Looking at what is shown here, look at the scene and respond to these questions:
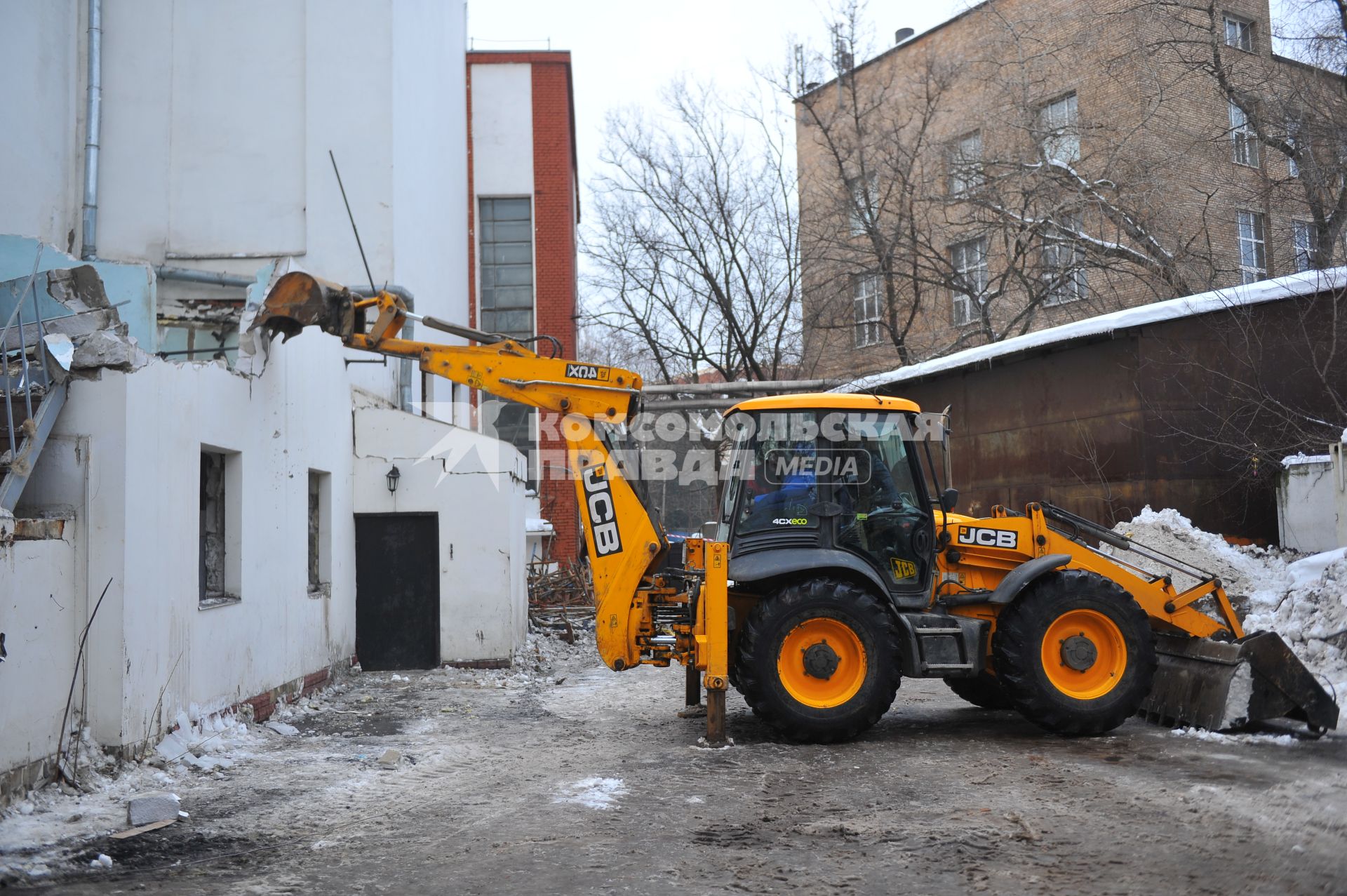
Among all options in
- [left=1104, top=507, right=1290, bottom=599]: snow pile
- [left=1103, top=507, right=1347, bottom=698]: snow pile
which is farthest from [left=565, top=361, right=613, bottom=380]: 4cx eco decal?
[left=1103, top=507, right=1347, bottom=698]: snow pile

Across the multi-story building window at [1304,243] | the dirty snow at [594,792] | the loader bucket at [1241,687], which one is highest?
the multi-story building window at [1304,243]

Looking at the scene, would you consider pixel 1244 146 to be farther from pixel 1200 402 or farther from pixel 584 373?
pixel 584 373

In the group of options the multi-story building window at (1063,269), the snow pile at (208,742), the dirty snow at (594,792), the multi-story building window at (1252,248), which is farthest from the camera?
the multi-story building window at (1063,269)

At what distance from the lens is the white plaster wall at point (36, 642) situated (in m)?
5.88

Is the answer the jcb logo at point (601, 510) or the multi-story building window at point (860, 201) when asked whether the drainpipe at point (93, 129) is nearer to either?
the jcb logo at point (601, 510)

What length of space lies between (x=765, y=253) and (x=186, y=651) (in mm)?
21525

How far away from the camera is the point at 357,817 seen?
5.91 metres

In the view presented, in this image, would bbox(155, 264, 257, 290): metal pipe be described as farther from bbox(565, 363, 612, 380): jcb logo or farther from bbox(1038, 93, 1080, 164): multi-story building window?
bbox(1038, 93, 1080, 164): multi-story building window

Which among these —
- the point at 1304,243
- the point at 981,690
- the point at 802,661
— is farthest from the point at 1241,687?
the point at 1304,243

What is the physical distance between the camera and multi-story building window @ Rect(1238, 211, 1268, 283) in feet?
57.0

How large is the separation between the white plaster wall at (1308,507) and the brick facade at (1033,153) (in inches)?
202

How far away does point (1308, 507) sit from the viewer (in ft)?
35.7

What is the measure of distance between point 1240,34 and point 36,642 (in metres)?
20.8

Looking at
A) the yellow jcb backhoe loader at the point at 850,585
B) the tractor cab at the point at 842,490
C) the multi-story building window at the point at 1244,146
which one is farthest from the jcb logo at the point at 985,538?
the multi-story building window at the point at 1244,146
